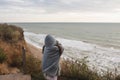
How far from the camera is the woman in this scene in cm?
616

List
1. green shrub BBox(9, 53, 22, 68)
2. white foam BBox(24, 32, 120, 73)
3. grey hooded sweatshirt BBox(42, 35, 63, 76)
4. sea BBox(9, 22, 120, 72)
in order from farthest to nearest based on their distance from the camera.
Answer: sea BBox(9, 22, 120, 72)
white foam BBox(24, 32, 120, 73)
green shrub BBox(9, 53, 22, 68)
grey hooded sweatshirt BBox(42, 35, 63, 76)

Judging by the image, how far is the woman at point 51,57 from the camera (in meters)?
6.16

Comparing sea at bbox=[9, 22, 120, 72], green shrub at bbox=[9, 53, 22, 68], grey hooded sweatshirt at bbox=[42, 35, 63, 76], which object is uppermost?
grey hooded sweatshirt at bbox=[42, 35, 63, 76]

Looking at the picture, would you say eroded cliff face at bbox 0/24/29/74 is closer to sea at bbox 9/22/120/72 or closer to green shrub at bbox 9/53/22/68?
green shrub at bbox 9/53/22/68

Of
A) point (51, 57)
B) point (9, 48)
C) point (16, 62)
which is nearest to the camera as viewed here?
point (51, 57)

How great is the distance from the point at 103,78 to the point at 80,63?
1.21m

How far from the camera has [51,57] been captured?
6273 millimetres

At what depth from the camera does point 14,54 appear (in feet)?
39.8

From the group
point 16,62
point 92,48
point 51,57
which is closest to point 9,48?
point 16,62

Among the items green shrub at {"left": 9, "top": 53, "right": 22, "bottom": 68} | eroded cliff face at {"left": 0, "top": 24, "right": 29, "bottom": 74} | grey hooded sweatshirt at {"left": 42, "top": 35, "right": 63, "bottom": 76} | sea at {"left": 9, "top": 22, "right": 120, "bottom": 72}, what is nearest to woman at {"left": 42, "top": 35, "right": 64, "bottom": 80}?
grey hooded sweatshirt at {"left": 42, "top": 35, "right": 63, "bottom": 76}

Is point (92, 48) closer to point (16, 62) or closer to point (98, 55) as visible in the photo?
point (98, 55)

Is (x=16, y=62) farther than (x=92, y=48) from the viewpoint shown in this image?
No

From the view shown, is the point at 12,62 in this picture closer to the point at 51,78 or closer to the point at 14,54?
the point at 14,54

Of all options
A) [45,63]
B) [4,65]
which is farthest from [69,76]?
[4,65]
